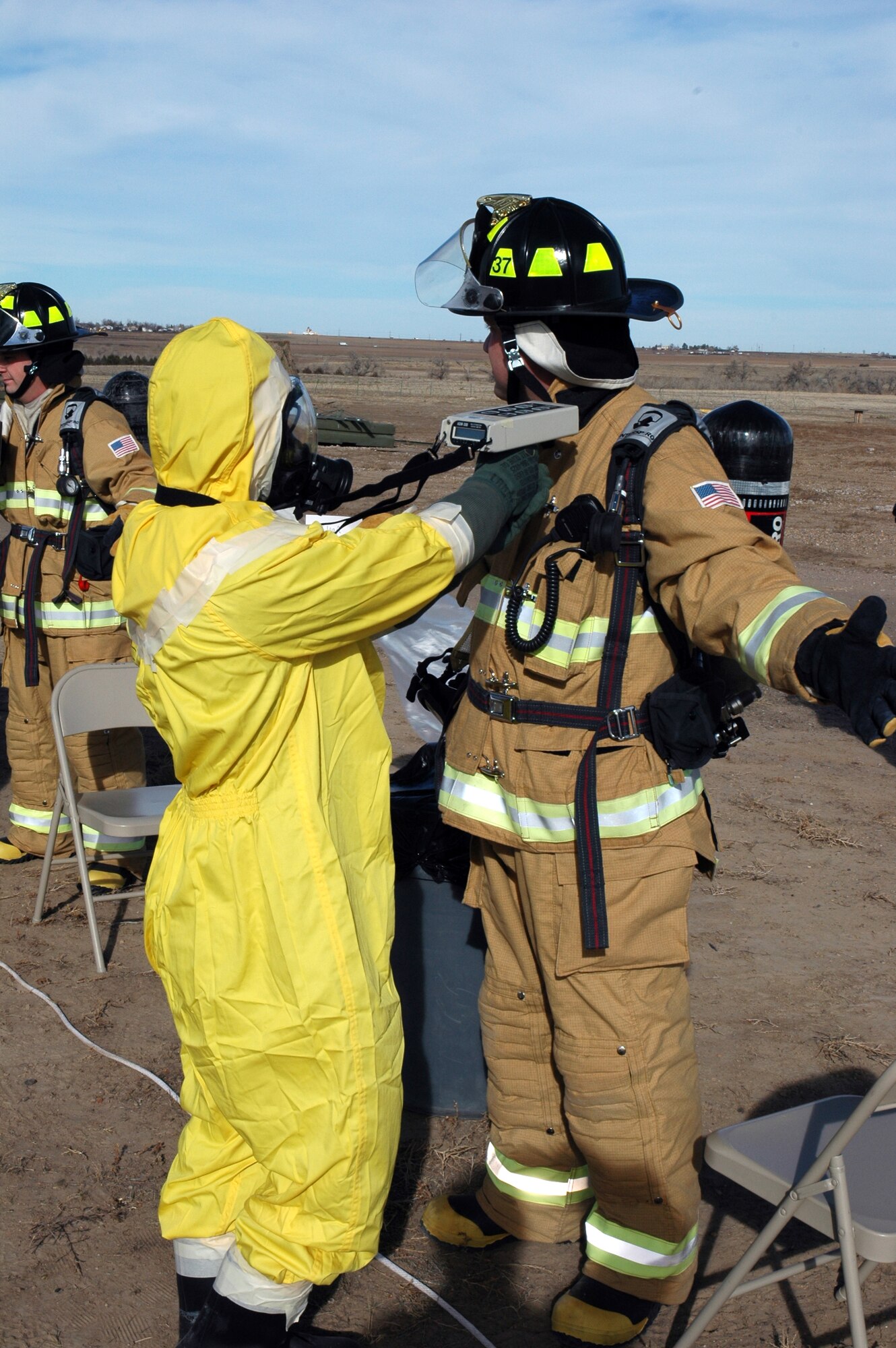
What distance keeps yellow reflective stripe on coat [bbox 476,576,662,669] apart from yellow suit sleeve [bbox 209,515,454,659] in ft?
1.23

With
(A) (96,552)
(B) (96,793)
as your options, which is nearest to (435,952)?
(B) (96,793)

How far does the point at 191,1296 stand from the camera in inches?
101

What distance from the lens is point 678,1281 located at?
9.13 ft

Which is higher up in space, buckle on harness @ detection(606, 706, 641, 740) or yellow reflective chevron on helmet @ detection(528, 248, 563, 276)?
yellow reflective chevron on helmet @ detection(528, 248, 563, 276)

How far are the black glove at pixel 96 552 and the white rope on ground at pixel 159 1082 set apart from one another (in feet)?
5.49

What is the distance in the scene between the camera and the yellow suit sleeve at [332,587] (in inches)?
86.6

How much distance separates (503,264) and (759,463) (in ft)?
3.95

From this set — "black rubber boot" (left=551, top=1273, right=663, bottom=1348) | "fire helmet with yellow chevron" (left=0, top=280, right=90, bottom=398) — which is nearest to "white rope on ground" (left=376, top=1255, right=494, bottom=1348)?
"black rubber boot" (left=551, top=1273, right=663, bottom=1348)

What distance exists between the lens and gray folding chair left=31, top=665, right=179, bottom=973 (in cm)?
459

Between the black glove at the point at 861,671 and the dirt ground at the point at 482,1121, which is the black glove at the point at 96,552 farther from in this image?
the black glove at the point at 861,671

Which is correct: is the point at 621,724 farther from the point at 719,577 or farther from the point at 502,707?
the point at 719,577

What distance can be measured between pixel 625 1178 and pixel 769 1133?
367 mm

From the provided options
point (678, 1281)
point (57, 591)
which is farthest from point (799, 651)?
point (57, 591)

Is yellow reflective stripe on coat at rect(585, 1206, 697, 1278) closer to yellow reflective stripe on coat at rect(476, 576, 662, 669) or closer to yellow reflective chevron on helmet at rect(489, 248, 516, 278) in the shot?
yellow reflective stripe on coat at rect(476, 576, 662, 669)
